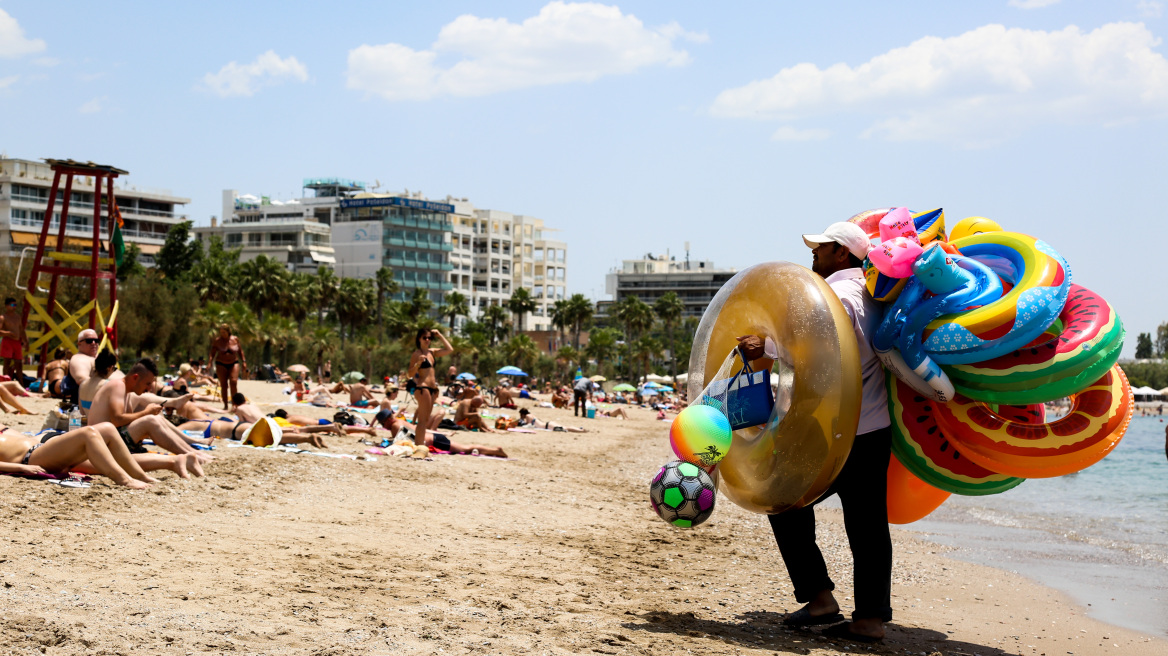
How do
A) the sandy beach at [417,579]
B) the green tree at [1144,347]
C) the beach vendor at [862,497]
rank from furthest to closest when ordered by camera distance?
1. the green tree at [1144,347]
2. the beach vendor at [862,497]
3. the sandy beach at [417,579]

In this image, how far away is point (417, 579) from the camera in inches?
225

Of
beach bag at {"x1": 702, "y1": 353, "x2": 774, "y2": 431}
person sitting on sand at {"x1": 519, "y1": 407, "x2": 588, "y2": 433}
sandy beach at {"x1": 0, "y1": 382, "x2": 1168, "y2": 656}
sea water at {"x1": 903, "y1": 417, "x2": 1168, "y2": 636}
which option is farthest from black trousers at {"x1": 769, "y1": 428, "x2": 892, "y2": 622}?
person sitting on sand at {"x1": 519, "y1": 407, "x2": 588, "y2": 433}

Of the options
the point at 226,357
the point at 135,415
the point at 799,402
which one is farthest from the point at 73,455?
the point at 226,357

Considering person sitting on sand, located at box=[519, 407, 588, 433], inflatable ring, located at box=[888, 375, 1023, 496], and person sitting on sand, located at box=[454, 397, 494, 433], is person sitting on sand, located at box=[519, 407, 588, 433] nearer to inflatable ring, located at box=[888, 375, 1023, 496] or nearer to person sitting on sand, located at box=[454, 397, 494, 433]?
person sitting on sand, located at box=[454, 397, 494, 433]

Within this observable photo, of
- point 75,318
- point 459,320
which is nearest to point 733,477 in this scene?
point 75,318

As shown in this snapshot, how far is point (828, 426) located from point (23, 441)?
6387 millimetres

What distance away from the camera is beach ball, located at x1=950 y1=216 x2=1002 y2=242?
17.3ft

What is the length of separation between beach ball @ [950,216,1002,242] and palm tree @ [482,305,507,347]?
79713 mm

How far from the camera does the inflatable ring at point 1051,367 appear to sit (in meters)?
4.62

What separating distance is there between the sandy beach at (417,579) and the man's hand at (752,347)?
1.38 meters

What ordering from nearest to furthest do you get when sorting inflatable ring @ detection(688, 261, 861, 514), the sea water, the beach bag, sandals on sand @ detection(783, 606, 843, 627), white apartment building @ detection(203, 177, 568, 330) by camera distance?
inflatable ring @ detection(688, 261, 861, 514)
the beach bag
sandals on sand @ detection(783, 606, 843, 627)
the sea water
white apartment building @ detection(203, 177, 568, 330)

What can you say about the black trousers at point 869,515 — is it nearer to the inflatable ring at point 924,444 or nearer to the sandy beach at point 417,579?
the inflatable ring at point 924,444

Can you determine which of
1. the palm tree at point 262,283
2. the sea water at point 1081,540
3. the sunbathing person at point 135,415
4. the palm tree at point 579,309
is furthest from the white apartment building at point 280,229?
the sunbathing person at point 135,415

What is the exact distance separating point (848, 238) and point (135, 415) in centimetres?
641
